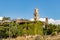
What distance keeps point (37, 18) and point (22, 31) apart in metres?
7.57

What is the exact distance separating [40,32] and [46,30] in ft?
13.3

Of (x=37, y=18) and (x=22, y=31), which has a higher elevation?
(x=37, y=18)

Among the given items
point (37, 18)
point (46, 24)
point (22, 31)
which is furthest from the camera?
point (46, 24)

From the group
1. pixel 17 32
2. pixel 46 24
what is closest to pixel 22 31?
pixel 17 32

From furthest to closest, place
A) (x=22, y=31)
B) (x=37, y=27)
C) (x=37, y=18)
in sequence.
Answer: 1. (x=37, y=18)
2. (x=37, y=27)
3. (x=22, y=31)

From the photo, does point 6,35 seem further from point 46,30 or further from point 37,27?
point 46,30

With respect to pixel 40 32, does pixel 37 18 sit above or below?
above

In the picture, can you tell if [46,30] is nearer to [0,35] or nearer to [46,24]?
[46,24]

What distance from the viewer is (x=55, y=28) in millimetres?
48812

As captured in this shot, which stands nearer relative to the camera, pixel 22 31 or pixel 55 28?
pixel 22 31

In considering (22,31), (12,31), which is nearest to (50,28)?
(22,31)

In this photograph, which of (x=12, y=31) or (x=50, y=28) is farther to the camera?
(x=50, y=28)

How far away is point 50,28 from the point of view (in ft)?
157

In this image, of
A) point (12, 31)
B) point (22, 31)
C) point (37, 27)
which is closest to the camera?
point (12, 31)
